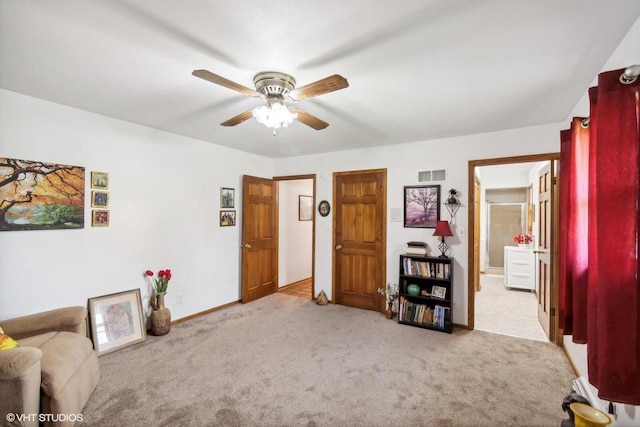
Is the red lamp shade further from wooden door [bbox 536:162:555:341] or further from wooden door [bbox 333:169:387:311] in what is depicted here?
wooden door [bbox 536:162:555:341]

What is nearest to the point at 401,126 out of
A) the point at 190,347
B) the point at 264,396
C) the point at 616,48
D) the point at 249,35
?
the point at 616,48

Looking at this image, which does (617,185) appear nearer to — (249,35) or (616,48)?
(616,48)

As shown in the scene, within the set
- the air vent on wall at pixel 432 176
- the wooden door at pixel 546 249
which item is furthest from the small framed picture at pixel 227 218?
the wooden door at pixel 546 249

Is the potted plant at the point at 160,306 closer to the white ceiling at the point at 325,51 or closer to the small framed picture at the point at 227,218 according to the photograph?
the small framed picture at the point at 227,218

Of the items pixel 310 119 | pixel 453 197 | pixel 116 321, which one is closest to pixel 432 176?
pixel 453 197

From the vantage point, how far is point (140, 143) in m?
3.30

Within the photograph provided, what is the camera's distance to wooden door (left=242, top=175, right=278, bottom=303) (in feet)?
14.8

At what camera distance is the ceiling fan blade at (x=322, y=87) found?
5.41 feet

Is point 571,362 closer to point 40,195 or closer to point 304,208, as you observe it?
point 304,208

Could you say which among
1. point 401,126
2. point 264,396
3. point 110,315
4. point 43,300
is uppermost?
point 401,126

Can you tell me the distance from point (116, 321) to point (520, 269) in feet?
21.5

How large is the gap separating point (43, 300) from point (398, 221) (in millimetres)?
4037

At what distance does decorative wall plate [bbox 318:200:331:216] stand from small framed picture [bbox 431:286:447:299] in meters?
1.97

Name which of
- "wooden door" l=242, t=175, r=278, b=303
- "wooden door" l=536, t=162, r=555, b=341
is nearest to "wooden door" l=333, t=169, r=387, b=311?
"wooden door" l=242, t=175, r=278, b=303
